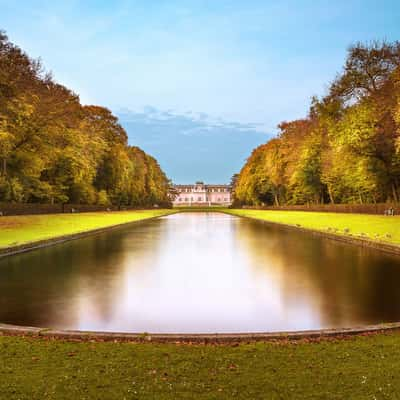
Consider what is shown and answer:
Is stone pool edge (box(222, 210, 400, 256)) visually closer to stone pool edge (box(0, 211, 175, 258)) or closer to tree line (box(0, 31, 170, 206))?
stone pool edge (box(0, 211, 175, 258))

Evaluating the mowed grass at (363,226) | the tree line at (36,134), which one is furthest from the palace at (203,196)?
the mowed grass at (363,226)

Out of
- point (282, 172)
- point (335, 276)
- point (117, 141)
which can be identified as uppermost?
point (117, 141)

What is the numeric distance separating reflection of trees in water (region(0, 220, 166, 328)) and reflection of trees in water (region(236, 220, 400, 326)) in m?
3.61

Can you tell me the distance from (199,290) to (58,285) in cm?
301

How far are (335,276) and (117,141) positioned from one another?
188ft

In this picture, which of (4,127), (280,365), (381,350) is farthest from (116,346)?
(4,127)

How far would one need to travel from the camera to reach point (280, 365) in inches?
169

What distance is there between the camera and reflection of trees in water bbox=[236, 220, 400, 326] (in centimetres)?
698

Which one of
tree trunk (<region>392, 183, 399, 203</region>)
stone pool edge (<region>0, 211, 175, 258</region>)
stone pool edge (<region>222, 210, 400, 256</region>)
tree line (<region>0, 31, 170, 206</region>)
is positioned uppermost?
tree line (<region>0, 31, 170, 206</region>)

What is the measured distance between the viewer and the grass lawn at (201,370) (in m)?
3.65

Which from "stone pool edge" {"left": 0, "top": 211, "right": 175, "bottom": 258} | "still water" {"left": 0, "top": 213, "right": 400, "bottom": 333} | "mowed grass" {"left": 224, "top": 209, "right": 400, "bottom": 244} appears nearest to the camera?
"still water" {"left": 0, "top": 213, "right": 400, "bottom": 333}

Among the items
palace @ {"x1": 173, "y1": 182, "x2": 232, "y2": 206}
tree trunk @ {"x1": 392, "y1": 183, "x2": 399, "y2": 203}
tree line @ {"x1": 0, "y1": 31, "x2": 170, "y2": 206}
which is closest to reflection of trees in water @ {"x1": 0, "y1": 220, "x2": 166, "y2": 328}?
tree line @ {"x1": 0, "y1": 31, "x2": 170, "y2": 206}

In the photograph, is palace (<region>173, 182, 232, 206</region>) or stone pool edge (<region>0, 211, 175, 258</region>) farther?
palace (<region>173, 182, 232, 206</region>)

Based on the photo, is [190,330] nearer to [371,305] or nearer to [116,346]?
[116,346]
